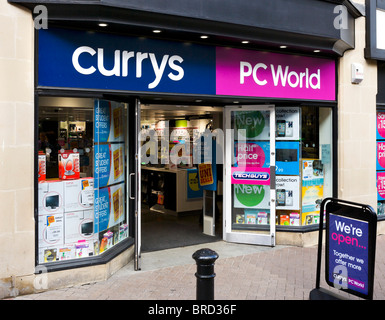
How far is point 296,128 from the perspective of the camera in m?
7.42

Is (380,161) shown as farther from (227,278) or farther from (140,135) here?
(140,135)

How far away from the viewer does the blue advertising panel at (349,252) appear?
3.99 meters

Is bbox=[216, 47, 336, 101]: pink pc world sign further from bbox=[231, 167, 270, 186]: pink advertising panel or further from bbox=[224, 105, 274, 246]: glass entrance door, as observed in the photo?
bbox=[231, 167, 270, 186]: pink advertising panel

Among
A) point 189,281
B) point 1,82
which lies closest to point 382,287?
point 189,281

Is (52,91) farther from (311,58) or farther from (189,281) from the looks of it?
(311,58)

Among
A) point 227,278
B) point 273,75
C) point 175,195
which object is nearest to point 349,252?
point 227,278

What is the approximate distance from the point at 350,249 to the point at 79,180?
11.8ft

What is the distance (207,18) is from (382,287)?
171 inches

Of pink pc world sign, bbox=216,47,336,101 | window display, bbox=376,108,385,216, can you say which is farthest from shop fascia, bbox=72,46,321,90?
window display, bbox=376,108,385,216

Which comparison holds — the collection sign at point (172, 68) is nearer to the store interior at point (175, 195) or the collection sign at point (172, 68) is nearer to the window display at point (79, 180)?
the window display at point (79, 180)

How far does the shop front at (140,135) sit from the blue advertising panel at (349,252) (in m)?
2.81

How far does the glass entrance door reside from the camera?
24.0ft

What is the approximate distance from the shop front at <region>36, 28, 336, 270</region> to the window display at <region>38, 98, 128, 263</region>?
0.05 feet

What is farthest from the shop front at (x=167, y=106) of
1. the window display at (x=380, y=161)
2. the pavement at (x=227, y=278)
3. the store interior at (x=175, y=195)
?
the window display at (x=380, y=161)
